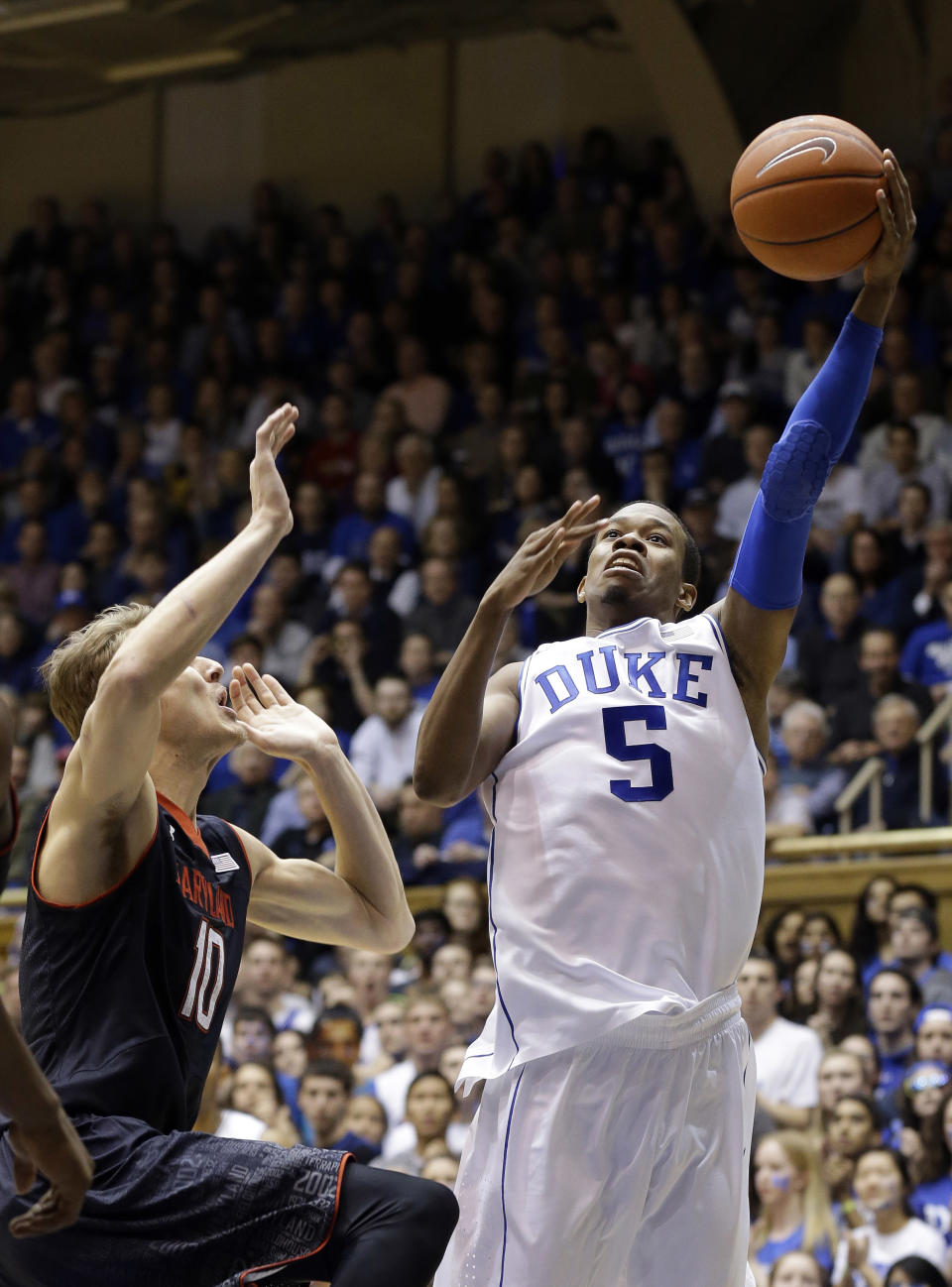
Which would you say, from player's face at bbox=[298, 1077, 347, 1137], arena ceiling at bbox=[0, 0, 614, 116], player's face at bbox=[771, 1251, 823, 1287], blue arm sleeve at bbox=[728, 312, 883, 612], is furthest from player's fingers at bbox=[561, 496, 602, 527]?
arena ceiling at bbox=[0, 0, 614, 116]

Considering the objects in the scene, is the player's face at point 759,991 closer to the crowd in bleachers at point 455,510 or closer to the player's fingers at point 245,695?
the crowd in bleachers at point 455,510

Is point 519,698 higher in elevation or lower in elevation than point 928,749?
higher

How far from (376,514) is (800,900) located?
3975mm

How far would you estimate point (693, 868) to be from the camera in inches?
128

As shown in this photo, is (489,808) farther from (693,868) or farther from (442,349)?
(442,349)

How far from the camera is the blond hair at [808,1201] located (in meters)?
5.85

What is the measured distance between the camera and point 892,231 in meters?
3.59

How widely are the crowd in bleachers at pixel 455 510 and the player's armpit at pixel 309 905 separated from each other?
8.85ft

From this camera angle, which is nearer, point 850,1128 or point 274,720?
point 274,720

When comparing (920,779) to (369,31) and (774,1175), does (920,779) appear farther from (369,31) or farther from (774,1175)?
(369,31)

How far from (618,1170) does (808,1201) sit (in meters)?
3.09

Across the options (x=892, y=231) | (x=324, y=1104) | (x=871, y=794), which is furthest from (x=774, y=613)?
(x=871, y=794)

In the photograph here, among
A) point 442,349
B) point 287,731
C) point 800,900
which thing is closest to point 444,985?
point 800,900

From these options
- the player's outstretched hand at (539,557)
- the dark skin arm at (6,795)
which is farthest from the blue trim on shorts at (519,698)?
the dark skin arm at (6,795)
